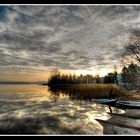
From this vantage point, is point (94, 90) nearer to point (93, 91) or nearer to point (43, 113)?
point (93, 91)

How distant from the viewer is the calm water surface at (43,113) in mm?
4434

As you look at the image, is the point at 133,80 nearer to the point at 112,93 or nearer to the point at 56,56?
the point at 112,93

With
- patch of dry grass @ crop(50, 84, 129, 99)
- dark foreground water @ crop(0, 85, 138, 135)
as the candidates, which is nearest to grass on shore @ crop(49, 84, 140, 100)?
patch of dry grass @ crop(50, 84, 129, 99)

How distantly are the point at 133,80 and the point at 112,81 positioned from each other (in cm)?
35

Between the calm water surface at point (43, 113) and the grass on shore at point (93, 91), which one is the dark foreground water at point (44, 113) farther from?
the grass on shore at point (93, 91)

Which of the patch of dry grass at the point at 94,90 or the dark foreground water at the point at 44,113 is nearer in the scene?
the dark foreground water at the point at 44,113

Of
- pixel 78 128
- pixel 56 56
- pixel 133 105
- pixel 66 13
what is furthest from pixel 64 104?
pixel 66 13

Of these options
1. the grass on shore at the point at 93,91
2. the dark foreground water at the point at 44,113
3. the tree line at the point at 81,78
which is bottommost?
the dark foreground water at the point at 44,113

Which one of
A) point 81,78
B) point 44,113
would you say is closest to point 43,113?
point 44,113

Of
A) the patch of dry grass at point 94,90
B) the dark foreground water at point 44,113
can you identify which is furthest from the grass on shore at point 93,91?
the dark foreground water at point 44,113

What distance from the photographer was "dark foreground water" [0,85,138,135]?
14.5 feet

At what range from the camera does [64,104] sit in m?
4.67

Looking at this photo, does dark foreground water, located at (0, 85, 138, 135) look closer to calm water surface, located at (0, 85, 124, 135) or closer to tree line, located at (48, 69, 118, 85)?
calm water surface, located at (0, 85, 124, 135)

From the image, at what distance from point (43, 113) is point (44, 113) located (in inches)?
0.7
